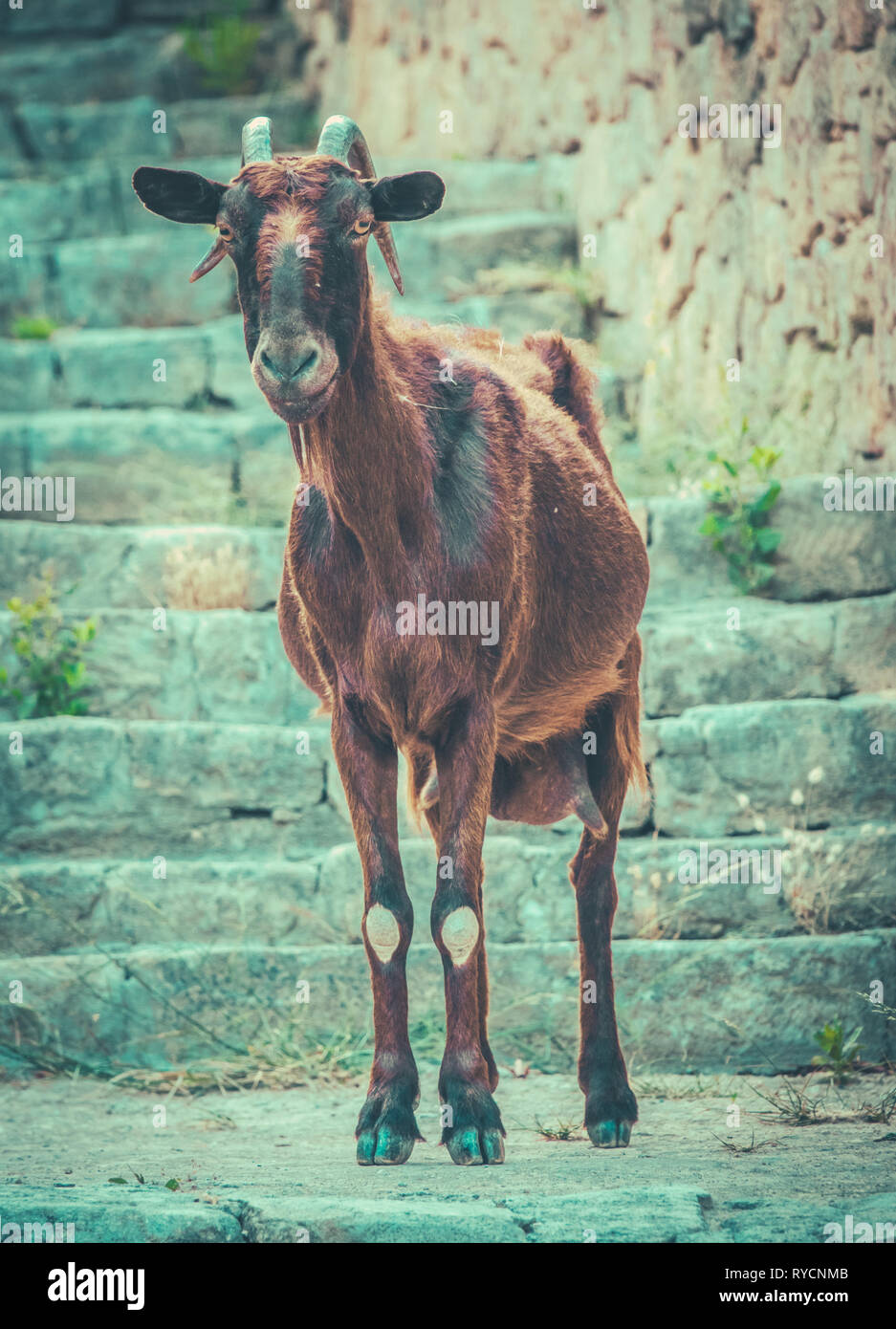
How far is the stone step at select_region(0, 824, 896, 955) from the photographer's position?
662 cm

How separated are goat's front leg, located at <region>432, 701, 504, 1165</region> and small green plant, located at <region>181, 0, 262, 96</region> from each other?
1169 centimetres

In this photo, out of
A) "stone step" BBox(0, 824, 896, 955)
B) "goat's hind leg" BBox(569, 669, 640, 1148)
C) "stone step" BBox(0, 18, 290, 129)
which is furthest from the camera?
"stone step" BBox(0, 18, 290, 129)

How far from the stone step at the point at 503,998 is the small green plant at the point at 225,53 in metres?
10.3

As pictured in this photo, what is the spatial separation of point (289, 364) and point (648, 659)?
4.08 meters

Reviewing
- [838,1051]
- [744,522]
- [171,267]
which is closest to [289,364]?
[838,1051]

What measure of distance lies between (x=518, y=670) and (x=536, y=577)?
32 cm

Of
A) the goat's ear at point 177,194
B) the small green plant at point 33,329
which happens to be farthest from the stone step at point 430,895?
the small green plant at point 33,329

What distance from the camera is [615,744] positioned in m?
5.42

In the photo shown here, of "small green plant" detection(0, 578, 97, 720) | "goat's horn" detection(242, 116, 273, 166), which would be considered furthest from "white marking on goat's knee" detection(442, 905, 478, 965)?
"small green plant" detection(0, 578, 97, 720)

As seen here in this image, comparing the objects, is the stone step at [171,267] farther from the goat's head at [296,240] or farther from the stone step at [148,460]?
the goat's head at [296,240]

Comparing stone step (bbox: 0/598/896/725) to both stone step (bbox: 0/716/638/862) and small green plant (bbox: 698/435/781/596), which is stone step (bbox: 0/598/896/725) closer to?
small green plant (bbox: 698/435/781/596)

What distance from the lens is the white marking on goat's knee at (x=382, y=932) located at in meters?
4.54

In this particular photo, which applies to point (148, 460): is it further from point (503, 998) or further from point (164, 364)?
point (503, 998)
